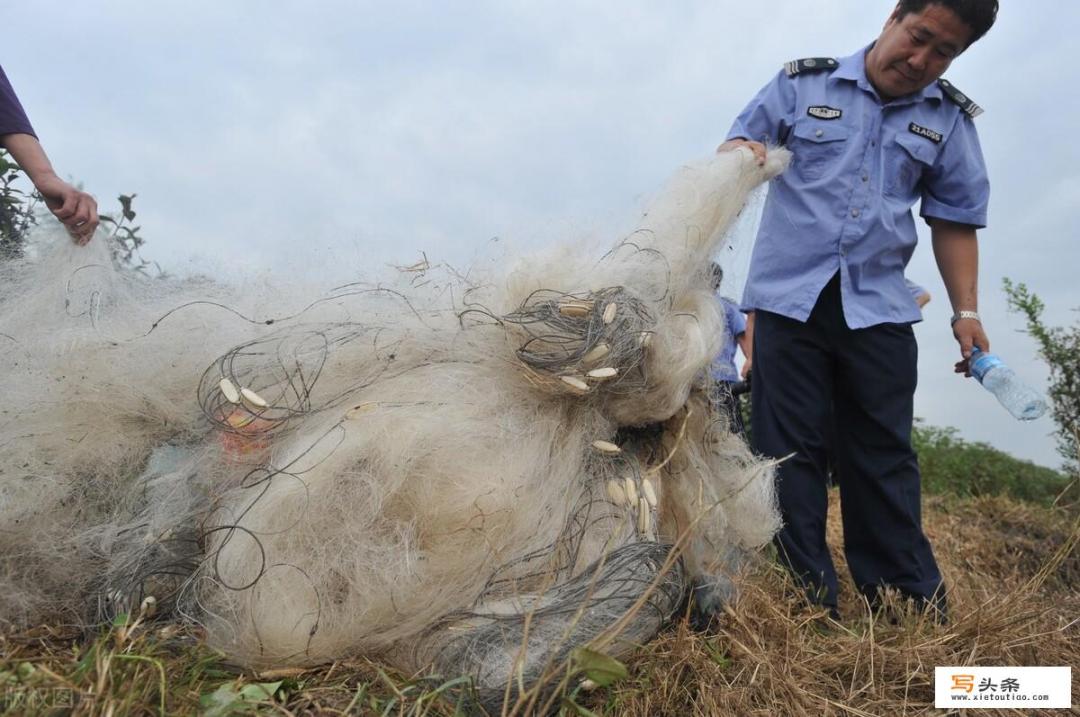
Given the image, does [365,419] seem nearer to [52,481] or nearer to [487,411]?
[487,411]

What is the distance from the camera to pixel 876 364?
2600 millimetres

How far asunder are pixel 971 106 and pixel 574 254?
1.70 m

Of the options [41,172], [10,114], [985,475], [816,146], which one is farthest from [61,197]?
[985,475]

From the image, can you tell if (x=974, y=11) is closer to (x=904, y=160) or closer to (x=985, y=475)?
(x=904, y=160)

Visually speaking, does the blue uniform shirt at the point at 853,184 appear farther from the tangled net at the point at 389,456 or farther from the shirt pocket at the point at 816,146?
the tangled net at the point at 389,456

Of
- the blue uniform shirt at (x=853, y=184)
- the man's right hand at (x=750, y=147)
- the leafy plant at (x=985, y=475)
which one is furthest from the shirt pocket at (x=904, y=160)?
the leafy plant at (x=985, y=475)

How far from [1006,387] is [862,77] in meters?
1.14

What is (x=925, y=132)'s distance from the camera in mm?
2602

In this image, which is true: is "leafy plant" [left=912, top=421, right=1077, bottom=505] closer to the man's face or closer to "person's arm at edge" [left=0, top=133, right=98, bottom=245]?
the man's face

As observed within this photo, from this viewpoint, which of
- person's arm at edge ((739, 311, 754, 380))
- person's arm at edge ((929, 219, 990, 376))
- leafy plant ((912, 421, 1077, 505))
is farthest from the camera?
leafy plant ((912, 421, 1077, 505))

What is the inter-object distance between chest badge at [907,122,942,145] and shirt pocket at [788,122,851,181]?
0.70ft

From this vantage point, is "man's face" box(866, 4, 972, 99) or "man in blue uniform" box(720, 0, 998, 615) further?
"man in blue uniform" box(720, 0, 998, 615)

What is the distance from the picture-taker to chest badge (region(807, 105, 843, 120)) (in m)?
2.62

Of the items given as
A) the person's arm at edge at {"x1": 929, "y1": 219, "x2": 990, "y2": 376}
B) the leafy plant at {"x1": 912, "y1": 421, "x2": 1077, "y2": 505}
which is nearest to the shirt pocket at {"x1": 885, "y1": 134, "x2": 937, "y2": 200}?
the person's arm at edge at {"x1": 929, "y1": 219, "x2": 990, "y2": 376}
